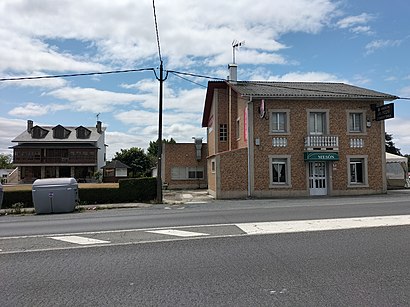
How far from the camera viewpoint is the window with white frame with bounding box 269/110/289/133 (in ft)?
77.0

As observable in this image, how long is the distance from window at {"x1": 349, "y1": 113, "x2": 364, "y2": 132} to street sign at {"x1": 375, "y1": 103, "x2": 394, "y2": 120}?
40.0 inches

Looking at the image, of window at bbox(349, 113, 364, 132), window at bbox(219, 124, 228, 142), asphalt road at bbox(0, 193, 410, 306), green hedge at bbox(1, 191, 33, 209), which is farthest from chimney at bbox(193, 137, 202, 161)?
asphalt road at bbox(0, 193, 410, 306)

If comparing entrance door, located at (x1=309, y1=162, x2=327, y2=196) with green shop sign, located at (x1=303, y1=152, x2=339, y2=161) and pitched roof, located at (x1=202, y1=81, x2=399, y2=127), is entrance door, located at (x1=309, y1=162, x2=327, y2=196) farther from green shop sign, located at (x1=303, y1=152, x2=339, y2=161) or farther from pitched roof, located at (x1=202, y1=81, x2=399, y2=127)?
pitched roof, located at (x1=202, y1=81, x2=399, y2=127)

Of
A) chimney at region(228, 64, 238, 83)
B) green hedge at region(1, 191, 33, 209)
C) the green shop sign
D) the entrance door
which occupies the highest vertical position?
chimney at region(228, 64, 238, 83)

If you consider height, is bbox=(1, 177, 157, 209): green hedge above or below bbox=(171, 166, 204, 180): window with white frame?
below

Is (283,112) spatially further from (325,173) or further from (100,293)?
(100,293)

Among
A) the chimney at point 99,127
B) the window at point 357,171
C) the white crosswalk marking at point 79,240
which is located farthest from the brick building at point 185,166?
the chimney at point 99,127

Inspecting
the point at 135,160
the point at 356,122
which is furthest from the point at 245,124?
the point at 135,160

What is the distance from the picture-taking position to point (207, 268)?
19.0 ft

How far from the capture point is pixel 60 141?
53438 millimetres

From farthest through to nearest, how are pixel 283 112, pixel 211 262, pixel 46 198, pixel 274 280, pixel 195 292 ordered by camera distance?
pixel 283 112
pixel 46 198
pixel 211 262
pixel 274 280
pixel 195 292

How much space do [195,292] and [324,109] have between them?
21.1 m

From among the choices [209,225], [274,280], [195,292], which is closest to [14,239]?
[209,225]

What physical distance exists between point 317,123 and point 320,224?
15.4 m
